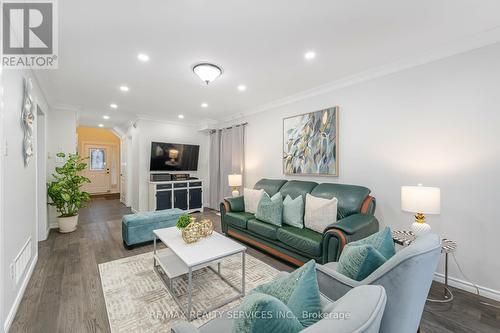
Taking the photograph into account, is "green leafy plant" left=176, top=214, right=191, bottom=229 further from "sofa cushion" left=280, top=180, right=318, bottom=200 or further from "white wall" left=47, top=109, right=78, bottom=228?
"white wall" left=47, top=109, right=78, bottom=228

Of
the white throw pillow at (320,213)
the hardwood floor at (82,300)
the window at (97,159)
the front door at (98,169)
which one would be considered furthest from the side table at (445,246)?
the window at (97,159)

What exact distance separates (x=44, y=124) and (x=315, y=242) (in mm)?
4664

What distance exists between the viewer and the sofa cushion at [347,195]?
8.60ft

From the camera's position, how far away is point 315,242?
7.71 ft

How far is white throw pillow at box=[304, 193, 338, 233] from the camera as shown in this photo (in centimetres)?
261

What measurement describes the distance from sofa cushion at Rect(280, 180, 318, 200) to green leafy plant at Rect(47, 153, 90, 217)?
12.7 ft

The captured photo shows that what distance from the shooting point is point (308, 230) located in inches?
107

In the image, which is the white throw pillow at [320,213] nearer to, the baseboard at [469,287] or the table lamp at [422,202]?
the table lamp at [422,202]

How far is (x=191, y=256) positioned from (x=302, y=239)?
Result: 125cm

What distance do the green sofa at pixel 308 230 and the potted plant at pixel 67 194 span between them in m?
2.88

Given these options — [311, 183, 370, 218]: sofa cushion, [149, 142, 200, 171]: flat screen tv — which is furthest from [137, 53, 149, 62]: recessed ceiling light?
[149, 142, 200, 171]: flat screen tv

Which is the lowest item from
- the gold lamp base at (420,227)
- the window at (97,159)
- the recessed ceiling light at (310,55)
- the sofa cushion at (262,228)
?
the sofa cushion at (262,228)

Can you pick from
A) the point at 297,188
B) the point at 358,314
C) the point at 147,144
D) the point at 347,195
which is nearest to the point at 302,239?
the point at 347,195

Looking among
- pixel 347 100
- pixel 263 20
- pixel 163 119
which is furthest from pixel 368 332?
pixel 163 119
